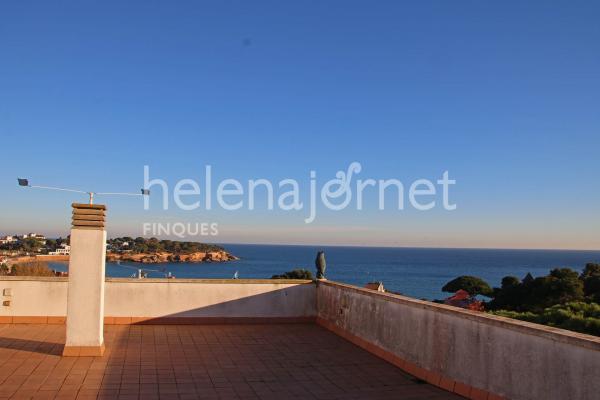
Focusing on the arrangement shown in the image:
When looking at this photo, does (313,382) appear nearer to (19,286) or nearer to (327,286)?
(327,286)

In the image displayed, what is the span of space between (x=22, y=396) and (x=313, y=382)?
3044 millimetres

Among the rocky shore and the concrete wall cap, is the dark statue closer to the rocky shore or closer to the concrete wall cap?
the concrete wall cap

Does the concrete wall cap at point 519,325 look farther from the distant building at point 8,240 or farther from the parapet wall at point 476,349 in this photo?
the distant building at point 8,240

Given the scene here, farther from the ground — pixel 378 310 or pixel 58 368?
pixel 378 310

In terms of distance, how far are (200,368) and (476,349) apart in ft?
11.0

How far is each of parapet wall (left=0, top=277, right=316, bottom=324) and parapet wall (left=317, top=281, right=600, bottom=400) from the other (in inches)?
86.6

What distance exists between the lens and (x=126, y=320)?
996cm

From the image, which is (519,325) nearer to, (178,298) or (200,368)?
(200,368)

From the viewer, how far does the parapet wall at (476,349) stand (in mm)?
4328

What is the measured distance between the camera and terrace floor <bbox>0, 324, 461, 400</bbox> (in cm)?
564

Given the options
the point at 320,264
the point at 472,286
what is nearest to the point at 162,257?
the point at 472,286

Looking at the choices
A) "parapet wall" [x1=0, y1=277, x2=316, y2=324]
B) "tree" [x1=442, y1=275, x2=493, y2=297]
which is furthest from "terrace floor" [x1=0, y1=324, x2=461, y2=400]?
"tree" [x1=442, y1=275, x2=493, y2=297]

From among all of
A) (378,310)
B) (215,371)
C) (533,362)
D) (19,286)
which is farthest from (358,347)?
(19,286)

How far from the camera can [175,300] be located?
10258mm
